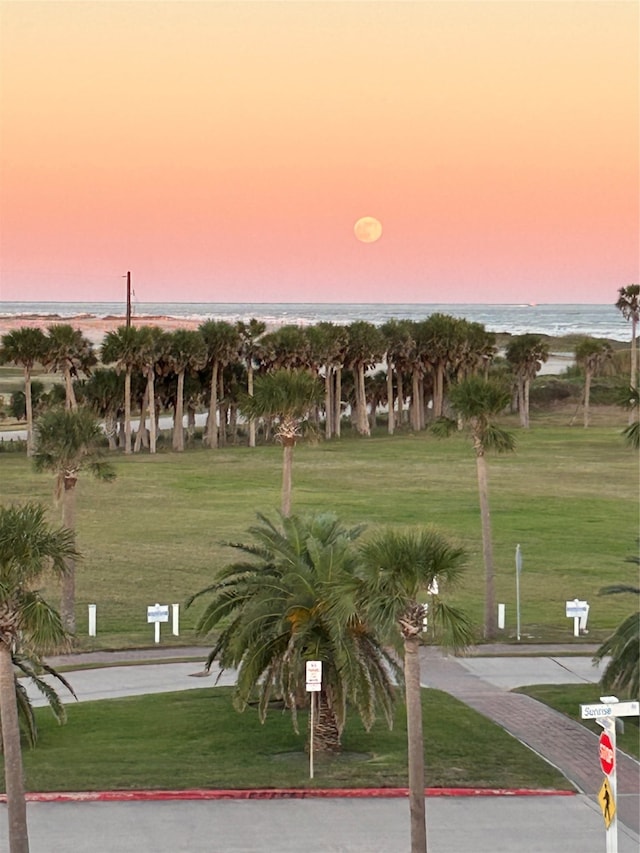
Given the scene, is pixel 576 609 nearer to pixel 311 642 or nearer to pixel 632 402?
pixel 632 402

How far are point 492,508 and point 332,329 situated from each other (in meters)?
38.9

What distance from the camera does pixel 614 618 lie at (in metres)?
32.8

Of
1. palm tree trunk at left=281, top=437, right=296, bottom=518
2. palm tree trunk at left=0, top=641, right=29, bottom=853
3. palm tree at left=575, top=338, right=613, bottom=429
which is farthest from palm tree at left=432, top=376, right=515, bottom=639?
palm tree at left=575, top=338, right=613, bottom=429

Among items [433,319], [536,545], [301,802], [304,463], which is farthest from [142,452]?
[301,802]

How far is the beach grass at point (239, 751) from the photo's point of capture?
19.1 meters

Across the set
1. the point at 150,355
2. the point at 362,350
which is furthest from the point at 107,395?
the point at 362,350

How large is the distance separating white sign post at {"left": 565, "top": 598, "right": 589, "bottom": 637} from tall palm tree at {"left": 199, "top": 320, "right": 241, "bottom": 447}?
2082 inches

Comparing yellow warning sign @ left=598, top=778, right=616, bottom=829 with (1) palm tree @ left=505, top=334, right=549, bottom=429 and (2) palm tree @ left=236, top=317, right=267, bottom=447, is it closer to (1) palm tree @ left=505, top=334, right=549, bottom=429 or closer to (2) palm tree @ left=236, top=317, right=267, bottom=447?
(2) palm tree @ left=236, top=317, right=267, bottom=447

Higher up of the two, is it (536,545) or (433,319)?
(433,319)

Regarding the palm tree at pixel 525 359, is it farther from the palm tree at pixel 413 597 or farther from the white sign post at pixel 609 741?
the white sign post at pixel 609 741

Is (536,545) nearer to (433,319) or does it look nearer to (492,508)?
(492,508)

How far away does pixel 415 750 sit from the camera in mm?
15219

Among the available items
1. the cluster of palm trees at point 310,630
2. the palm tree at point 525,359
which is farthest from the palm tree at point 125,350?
the cluster of palm trees at point 310,630

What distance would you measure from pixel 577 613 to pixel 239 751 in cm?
1195
